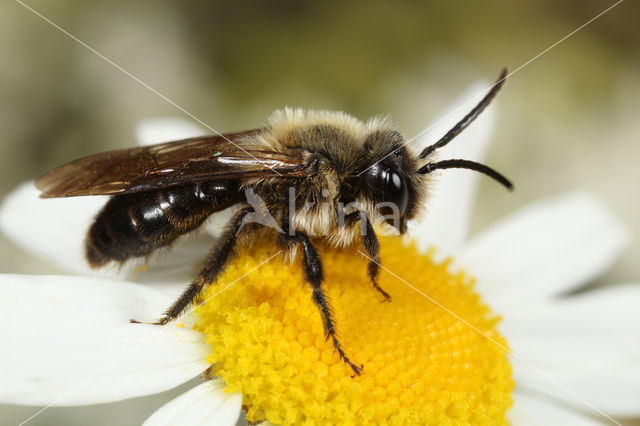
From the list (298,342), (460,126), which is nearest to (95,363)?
(298,342)

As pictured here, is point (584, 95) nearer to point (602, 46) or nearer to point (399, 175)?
point (602, 46)

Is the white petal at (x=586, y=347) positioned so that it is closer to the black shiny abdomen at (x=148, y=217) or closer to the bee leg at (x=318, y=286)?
the bee leg at (x=318, y=286)

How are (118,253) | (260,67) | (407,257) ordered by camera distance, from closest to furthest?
(118,253), (407,257), (260,67)

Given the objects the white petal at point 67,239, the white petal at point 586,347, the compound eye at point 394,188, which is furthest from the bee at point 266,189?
the white petal at point 586,347

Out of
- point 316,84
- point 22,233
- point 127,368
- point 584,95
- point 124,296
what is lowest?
point 127,368

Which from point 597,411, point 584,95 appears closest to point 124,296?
point 597,411

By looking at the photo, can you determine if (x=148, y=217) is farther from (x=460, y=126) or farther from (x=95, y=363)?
(x=460, y=126)
